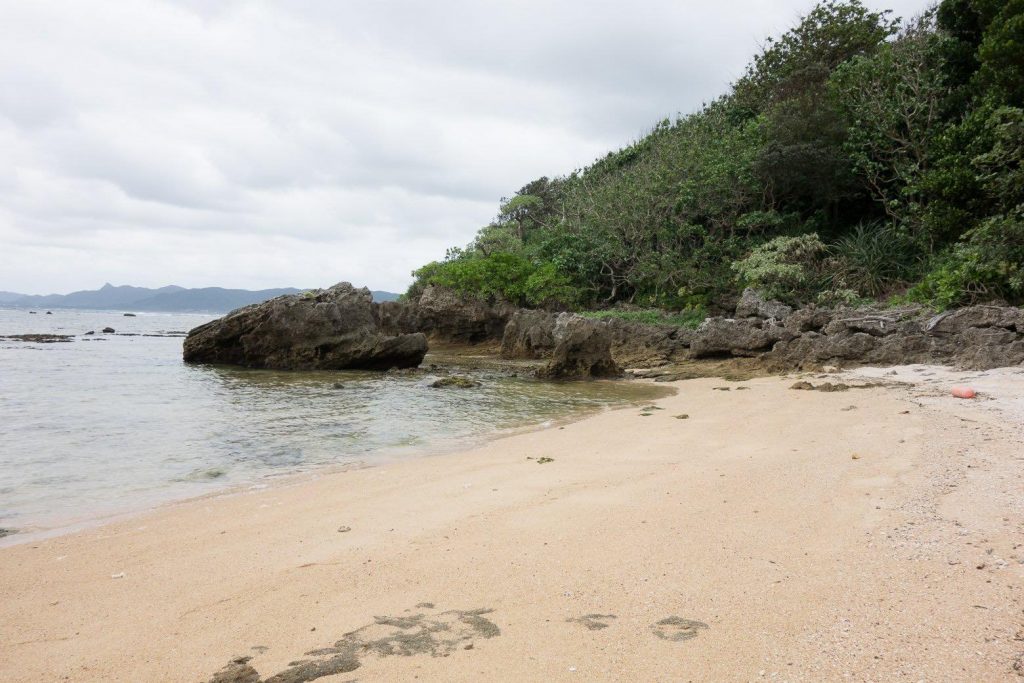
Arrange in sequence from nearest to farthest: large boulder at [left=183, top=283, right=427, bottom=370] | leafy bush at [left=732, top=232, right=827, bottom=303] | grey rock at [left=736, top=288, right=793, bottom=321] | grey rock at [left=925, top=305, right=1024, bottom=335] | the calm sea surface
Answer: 1. the calm sea surface
2. grey rock at [left=925, top=305, right=1024, bottom=335]
3. grey rock at [left=736, top=288, right=793, bottom=321]
4. leafy bush at [left=732, top=232, right=827, bottom=303]
5. large boulder at [left=183, top=283, right=427, bottom=370]

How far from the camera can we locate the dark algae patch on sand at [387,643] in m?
2.41

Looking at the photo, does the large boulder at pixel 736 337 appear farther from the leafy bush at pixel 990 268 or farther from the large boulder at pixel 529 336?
the large boulder at pixel 529 336

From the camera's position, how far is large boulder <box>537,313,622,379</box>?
17.5 metres

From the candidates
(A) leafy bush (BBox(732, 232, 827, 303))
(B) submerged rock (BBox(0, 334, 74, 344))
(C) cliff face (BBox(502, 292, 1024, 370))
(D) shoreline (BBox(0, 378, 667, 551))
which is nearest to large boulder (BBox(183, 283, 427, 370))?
(C) cliff face (BBox(502, 292, 1024, 370))

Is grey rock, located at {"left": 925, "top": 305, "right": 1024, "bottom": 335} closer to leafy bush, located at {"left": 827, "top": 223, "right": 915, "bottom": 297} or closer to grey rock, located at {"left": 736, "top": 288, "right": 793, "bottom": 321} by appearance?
grey rock, located at {"left": 736, "top": 288, "right": 793, "bottom": 321}

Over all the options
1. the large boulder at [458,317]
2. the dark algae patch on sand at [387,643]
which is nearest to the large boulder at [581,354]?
the large boulder at [458,317]

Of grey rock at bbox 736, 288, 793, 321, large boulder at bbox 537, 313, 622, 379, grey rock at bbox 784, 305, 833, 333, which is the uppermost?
grey rock at bbox 736, 288, 793, 321

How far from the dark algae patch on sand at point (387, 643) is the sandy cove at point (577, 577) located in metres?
0.01

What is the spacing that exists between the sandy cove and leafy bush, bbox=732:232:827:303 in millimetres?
15491

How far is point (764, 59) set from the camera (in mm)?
31656

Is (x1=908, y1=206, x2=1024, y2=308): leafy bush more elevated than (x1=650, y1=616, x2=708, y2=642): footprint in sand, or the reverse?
(x1=908, y1=206, x2=1024, y2=308): leafy bush


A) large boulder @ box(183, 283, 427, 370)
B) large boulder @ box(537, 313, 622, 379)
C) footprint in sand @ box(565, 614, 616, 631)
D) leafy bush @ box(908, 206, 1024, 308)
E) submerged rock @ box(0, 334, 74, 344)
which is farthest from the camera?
submerged rock @ box(0, 334, 74, 344)

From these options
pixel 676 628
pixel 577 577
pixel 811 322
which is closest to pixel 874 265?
pixel 811 322

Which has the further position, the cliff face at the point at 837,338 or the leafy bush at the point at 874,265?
the leafy bush at the point at 874,265
